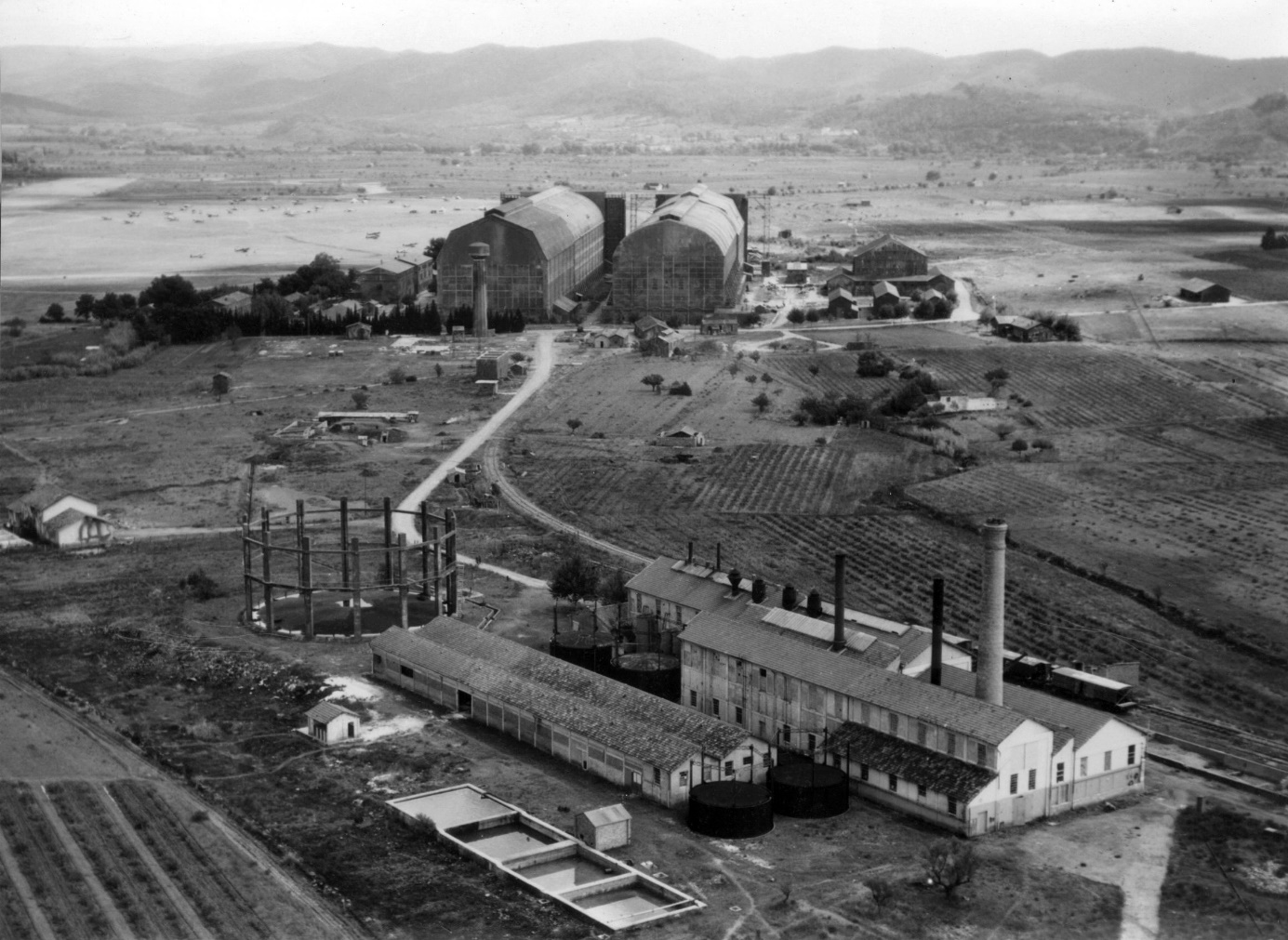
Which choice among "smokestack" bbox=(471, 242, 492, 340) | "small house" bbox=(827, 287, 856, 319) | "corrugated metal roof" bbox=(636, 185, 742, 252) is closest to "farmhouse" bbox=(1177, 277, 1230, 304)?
"small house" bbox=(827, 287, 856, 319)

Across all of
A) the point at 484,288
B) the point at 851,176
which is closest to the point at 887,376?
the point at 484,288

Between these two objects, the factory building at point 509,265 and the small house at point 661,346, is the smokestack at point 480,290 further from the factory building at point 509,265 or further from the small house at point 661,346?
the small house at point 661,346

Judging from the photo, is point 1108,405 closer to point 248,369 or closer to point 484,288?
point 484,288

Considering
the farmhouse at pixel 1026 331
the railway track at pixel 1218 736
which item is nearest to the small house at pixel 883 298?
the farmhouse at pixel 1026 331

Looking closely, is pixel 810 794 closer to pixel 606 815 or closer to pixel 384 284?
pixel 606 815

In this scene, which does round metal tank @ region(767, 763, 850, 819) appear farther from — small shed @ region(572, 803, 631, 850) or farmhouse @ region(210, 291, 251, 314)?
farmhouse @ region(210, 291, 251, 314)

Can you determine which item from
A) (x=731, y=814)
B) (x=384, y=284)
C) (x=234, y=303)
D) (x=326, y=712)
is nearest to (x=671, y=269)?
(x=384, y=284)
